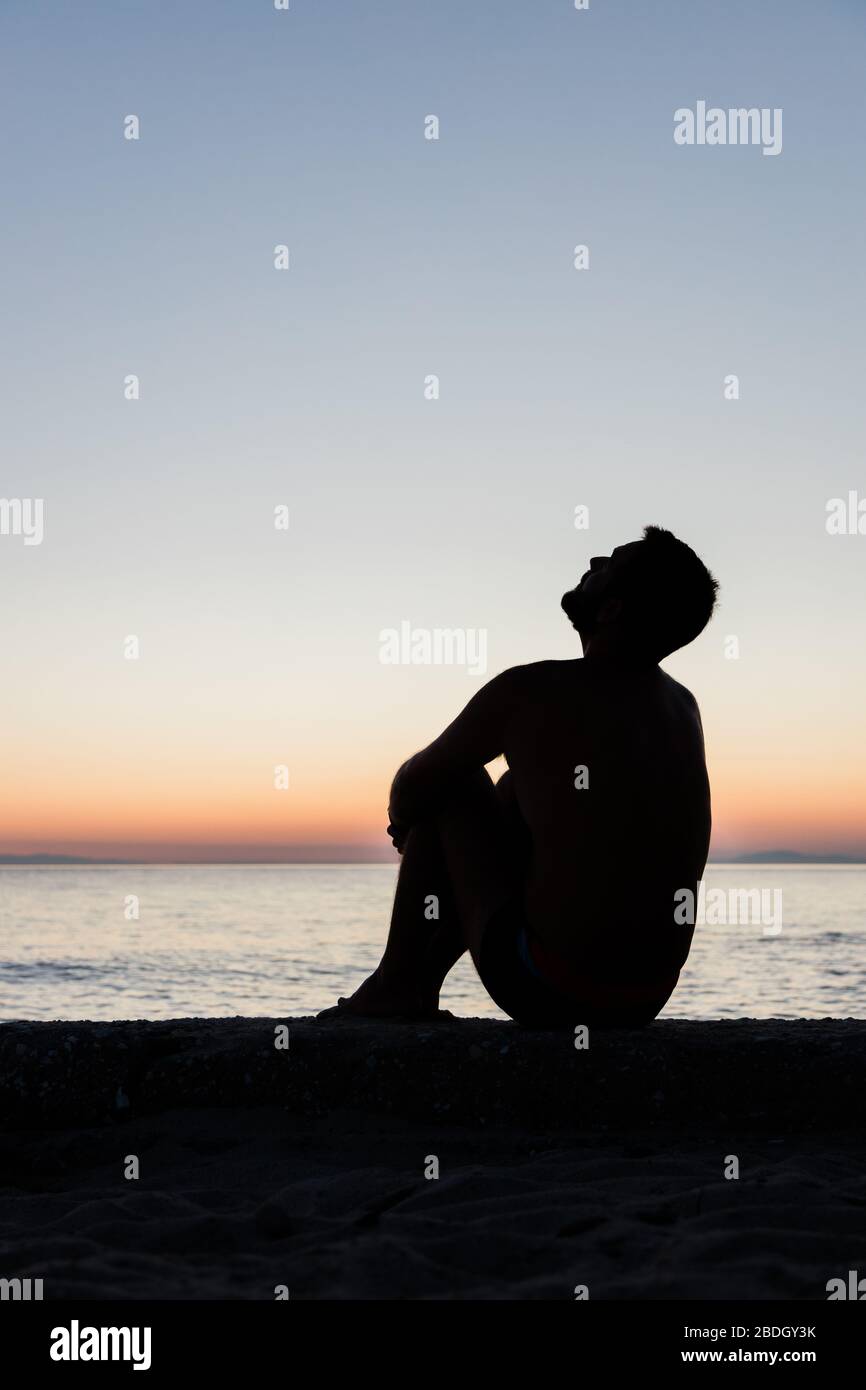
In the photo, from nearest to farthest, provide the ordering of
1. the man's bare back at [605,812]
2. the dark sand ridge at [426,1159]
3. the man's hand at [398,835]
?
the dark sand ridge at [426,1159] → the man's bare back at [605,812] → the man's hand at [398,835]

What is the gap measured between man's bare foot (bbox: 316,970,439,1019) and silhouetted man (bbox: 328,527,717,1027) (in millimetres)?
371

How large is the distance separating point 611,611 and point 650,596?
0.37 feet

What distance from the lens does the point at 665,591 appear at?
294 cm

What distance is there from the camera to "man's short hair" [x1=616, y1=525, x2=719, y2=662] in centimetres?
295

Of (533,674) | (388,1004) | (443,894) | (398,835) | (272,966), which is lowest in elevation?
(272,966)

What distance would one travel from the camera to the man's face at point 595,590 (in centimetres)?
300

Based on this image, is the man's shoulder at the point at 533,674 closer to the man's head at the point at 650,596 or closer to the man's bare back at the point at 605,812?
the man's bare back at the point at 605,812

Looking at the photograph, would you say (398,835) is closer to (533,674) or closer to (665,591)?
(533,674)

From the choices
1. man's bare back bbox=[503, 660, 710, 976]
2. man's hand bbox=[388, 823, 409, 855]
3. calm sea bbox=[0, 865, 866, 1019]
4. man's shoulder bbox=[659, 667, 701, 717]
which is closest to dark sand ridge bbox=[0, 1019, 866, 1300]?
man's bare back bbox=[503, 660, 710, 976]

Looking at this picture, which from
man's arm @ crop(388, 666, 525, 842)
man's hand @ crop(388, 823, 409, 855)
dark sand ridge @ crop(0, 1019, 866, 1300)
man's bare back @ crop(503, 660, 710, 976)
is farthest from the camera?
man's hand @ crop(388, 823, 409, 855)

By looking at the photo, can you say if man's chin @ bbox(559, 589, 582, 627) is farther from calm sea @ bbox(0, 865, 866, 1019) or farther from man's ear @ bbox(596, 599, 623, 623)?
calm sea @ bbox(0, 865, 866, 1019)

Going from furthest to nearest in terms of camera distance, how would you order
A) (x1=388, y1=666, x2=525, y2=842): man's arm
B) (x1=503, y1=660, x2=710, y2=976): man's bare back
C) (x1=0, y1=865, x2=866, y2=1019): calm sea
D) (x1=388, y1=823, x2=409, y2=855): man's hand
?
(x1=0, y1=865, x2=866, y2=1019): calm sea, (x1=388, y1=823, x2=409, y2=855): man's hand, (x1=388, y1=666, x2=525, y2=842): man's arm, (x1=503, y1=660, x2=710, y2=976): man's bare back

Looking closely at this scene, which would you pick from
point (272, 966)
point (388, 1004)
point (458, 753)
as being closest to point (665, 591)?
point (458, 753)

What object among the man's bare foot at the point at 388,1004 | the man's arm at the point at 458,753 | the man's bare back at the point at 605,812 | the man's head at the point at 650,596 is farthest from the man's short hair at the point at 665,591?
the man's bare foot at the point at 388,1004
